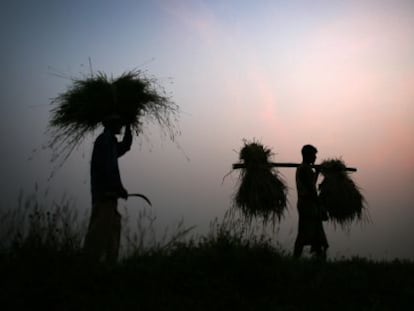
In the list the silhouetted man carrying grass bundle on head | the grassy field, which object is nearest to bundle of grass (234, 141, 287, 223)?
the silhouetted man carrying grass bundle on head

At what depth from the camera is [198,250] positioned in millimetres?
5324

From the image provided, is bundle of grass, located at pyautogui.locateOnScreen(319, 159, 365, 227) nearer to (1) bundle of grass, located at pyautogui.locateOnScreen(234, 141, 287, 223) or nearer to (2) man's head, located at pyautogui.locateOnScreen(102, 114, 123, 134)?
(1) bundle of grass, located at pyautogui.locateOnScreen(234, 141, 287, 223)

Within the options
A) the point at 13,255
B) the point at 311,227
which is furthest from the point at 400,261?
the point at 13,255

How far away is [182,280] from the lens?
4734mm

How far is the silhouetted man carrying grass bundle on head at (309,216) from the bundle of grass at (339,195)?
1.16 meters

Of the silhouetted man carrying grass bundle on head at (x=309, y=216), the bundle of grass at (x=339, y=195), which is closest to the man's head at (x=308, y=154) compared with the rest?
the silhouetted man carrying grass bundle on head at (x=309, y=216)

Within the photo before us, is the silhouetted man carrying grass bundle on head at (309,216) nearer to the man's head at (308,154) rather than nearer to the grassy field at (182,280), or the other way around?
the man's head at (308,154)

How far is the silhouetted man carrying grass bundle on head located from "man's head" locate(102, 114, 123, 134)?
288cm

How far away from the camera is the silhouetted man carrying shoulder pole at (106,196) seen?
5.34m

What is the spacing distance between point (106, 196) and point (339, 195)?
4461 millimetres

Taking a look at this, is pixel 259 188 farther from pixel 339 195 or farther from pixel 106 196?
pixel 106 196

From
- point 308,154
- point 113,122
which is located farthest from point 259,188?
point 113,122

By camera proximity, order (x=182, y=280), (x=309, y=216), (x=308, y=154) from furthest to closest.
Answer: (x=308, y=154) → (x=309, y=216) → (x=182, y=280)

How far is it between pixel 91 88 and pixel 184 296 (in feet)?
8.86
